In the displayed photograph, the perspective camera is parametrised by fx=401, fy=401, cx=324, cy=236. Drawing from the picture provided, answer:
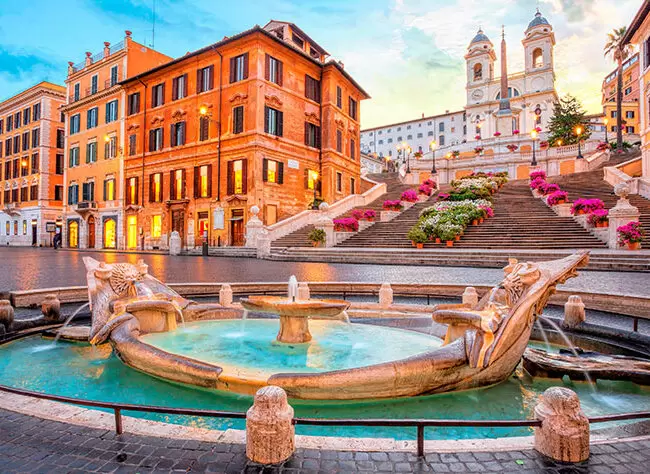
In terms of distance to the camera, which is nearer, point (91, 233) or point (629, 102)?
point (91, 233)

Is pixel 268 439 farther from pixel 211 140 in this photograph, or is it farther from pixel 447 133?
pixel 447 133

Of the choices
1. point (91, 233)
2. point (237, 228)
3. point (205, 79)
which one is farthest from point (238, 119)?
point (91, 233)

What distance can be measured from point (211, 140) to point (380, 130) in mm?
81093

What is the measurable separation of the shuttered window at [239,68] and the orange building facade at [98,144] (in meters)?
12.6

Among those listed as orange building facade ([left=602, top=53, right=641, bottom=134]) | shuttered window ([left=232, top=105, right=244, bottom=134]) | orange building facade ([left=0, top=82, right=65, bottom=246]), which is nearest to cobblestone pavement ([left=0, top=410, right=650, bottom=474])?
shuttered window ([left=232, top=105, right=244, bottom=134])

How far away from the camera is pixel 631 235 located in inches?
610

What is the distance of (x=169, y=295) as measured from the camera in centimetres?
609

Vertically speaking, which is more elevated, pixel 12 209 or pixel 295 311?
pixel 12 209

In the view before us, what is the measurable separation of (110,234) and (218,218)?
555 inches

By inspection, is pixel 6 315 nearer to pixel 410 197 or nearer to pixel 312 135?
pixel 410 197

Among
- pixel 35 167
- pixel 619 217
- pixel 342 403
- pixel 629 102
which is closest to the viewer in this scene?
pixel 342 403

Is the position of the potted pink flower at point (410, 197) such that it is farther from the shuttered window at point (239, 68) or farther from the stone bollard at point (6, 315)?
the stone bollard at point (6, 315)

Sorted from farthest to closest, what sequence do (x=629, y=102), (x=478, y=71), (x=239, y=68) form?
(x=478, y=71) < (x=629, y=102) < (x=239, y=68)

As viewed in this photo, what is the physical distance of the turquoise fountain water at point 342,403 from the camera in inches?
127
